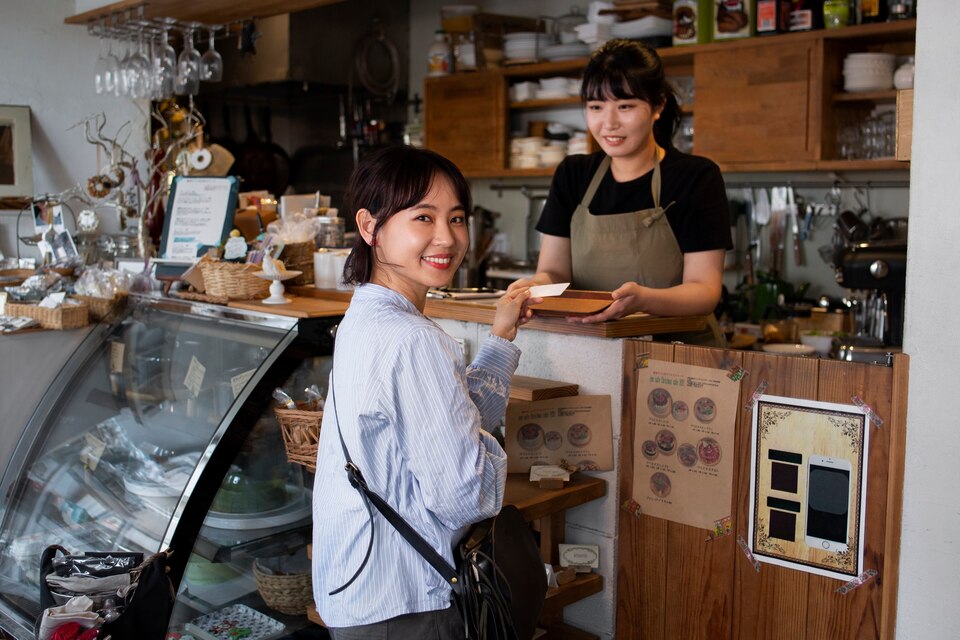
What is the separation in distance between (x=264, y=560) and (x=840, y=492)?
1.44m

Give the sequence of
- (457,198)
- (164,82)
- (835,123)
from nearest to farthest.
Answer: (457,198) < (164,82) < (835,123)

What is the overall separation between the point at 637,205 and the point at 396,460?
1.34 meters

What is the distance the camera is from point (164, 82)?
4320mm

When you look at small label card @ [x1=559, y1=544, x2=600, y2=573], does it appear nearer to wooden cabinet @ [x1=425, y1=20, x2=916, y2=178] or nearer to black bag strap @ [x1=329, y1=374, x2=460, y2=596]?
black bag strap @ [x1=329, y1=374, x2=460, y2=596]

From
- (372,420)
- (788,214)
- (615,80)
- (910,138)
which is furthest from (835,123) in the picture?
(372,420)

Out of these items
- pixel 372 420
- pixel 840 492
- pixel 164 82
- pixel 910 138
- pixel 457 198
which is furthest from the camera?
pixel 164 82

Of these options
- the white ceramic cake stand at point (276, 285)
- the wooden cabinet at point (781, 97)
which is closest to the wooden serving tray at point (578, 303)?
the white ceramic cake stand at point (276, 285)

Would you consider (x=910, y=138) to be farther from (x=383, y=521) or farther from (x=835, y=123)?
(x=835, y=123)

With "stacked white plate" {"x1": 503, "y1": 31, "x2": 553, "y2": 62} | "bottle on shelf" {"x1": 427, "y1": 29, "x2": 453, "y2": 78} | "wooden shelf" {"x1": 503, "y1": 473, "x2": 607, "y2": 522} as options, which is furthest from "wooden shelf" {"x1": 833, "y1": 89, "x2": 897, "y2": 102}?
"wooden shelf" {"x1": 503, "y1": 473, "x2": 607, "y2": 522}

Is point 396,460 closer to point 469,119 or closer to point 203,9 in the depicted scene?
point 203,9

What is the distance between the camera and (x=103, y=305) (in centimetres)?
319

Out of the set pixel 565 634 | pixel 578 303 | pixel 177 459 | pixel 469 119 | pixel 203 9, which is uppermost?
pixel 203 9

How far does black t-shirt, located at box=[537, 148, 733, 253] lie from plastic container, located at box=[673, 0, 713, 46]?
2.79m

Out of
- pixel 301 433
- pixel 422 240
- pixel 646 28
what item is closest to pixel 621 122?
pixel 422 240
